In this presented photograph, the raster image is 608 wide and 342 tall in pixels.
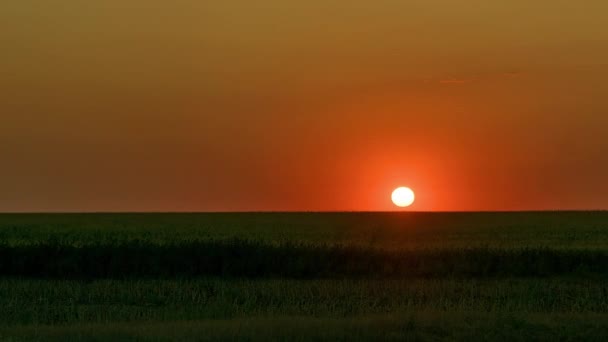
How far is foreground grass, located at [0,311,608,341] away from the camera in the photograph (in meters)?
14.7

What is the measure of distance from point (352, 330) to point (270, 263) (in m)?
14.6

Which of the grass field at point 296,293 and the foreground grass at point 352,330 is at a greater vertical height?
the grass field at point 296,293

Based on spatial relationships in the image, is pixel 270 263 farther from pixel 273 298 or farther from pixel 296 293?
pixel 273 298

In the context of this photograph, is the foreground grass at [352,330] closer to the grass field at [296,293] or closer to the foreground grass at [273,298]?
the grass field at [296,293]

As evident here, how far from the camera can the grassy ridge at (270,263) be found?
29.1 meters

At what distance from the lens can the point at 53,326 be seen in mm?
16781

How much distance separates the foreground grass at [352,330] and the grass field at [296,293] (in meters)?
0.03

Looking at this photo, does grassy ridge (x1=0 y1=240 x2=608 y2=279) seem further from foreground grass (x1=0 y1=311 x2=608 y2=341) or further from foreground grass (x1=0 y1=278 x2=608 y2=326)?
foreground grass (x1=0 y1=311 x2=608 y2=341)

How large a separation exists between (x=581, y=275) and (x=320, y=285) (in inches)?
344

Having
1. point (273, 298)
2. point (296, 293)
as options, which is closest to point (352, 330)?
point (273, 298)

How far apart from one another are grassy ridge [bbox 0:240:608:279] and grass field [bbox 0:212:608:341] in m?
0.04

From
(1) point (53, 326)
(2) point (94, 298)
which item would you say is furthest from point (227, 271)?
(1) point (53, 326)

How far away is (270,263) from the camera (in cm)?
2964

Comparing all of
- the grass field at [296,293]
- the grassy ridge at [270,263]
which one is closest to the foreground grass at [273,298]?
the grass field at [296,293]
